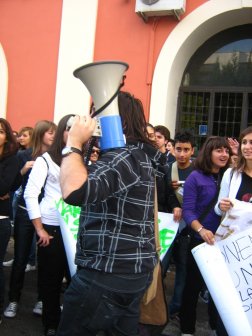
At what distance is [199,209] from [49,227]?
1.25 m

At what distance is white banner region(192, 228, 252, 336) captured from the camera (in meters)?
2.50

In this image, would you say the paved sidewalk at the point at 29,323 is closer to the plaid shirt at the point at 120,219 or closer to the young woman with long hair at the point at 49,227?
the young woman with long hair at the point at 49,227

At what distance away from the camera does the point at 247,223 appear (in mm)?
2691

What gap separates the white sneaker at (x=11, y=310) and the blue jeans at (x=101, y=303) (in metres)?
1.94

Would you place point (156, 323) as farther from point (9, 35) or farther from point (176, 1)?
point (9, 35)

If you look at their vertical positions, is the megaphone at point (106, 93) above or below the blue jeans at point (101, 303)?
above

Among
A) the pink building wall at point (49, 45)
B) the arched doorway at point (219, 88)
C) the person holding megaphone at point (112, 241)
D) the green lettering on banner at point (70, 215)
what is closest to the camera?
the person holding megaphone at point (112, 241)

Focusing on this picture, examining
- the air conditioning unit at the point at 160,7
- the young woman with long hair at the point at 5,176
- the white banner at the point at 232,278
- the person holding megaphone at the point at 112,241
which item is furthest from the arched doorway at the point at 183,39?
the person holding megaphone at the point at 112,241

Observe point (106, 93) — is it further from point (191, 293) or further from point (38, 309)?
point (38, 309)

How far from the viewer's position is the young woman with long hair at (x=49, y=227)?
311cm

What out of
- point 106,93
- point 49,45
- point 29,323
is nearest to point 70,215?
point 29,323

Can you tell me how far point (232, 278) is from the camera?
8.61 feet

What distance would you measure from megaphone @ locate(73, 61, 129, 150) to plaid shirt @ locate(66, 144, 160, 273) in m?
0.06

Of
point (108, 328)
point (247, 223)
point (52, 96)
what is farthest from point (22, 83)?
point (108, 328)
